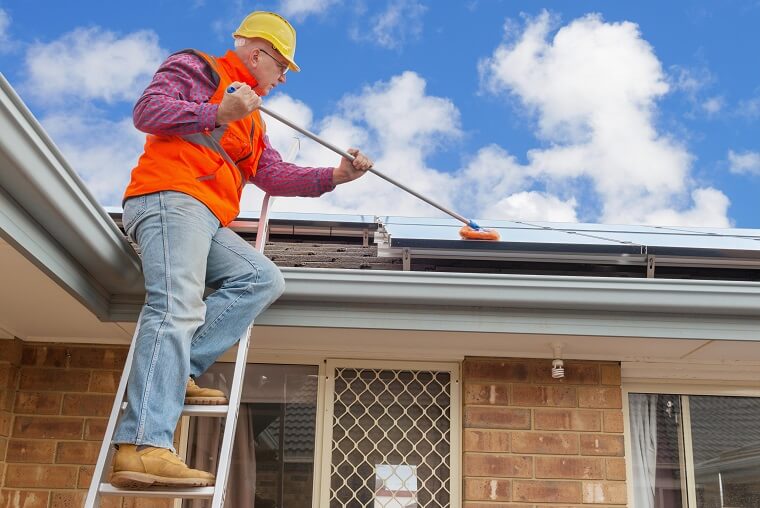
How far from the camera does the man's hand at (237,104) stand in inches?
130

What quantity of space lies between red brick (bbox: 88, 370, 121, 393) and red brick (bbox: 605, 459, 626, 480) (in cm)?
247

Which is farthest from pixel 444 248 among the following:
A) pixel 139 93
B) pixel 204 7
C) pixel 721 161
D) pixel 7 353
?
pixel 721 161

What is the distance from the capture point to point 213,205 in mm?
3594

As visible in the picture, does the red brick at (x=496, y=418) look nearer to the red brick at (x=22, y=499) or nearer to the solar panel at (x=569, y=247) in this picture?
the solar panel at (x=569, y=247)

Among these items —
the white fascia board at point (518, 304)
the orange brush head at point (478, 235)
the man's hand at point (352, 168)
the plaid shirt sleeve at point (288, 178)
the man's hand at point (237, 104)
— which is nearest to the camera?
the man's hand at point (237, 104)

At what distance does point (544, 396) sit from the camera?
4.57 meters

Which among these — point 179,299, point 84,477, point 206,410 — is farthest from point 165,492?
point 84,477

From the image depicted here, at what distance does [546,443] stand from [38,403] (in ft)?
8.28

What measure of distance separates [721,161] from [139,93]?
2264 cm

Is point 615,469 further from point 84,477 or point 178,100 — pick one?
point 178,100

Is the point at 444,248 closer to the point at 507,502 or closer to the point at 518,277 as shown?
the point at 518,277

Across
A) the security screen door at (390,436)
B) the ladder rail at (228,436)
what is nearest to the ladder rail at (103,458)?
the ladder rail at (228,436)

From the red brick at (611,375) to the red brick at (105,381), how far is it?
244 cm

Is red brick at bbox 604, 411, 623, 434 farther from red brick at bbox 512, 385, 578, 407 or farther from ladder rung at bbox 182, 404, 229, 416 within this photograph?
ladder rung at bbox 182, 404, 229, 416
